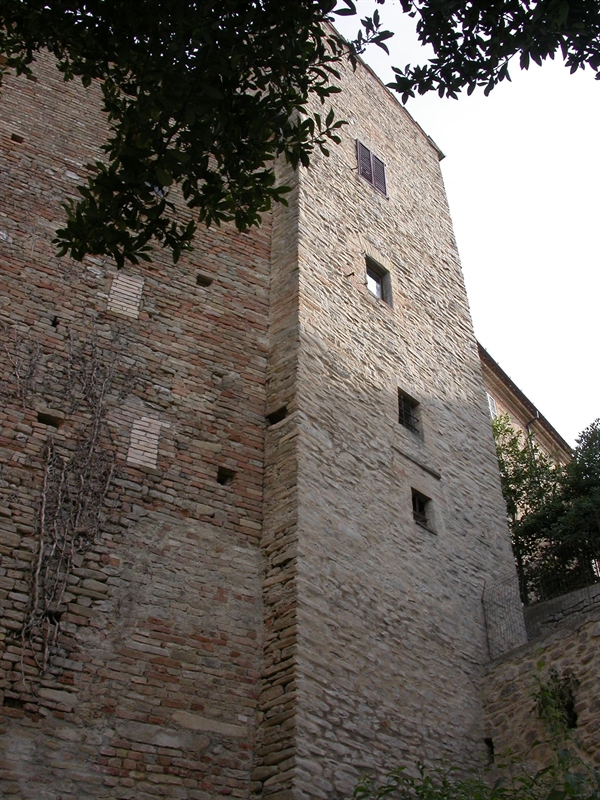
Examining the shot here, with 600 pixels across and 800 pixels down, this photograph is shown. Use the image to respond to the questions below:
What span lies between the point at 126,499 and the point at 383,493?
127 inches

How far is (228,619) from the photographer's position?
8.13 meters

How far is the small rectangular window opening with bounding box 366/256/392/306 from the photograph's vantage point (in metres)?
12.6

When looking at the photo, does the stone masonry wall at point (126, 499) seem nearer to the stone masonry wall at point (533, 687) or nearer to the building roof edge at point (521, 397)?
the stone masonry wall at point (533, 687)

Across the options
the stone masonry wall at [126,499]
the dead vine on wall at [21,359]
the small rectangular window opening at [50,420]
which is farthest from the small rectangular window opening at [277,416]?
the dead vine on wall at [21,359]

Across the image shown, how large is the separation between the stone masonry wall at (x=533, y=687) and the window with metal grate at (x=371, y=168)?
26.0ft

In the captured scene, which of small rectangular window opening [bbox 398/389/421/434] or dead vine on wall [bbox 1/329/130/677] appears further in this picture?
small rectangular window opening [bbox 398/389/421/434]

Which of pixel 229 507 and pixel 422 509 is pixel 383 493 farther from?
pixel 229 507

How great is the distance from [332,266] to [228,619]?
17.8ft

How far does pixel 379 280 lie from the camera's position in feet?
42.2

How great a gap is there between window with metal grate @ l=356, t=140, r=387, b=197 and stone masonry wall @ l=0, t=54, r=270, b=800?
360 centimetres

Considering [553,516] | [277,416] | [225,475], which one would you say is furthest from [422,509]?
[553,516]

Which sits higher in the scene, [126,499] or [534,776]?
[126,499]

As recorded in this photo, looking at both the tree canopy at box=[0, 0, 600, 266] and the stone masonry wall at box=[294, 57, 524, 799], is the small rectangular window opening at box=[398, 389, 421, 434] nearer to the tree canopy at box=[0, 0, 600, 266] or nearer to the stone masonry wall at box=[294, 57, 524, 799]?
the stone masonry wall at box=[294, 57, 524, 799]

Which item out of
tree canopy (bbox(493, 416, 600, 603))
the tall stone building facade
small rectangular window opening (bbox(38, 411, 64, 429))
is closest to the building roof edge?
tree canopy (bbox(493, 416, 600, 603))
